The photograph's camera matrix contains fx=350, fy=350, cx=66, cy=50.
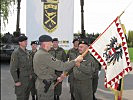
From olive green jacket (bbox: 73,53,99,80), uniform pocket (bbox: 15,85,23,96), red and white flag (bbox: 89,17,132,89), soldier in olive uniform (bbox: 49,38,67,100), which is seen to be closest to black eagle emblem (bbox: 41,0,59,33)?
soldier in olive uniform (bbox: 49,38,67,100)

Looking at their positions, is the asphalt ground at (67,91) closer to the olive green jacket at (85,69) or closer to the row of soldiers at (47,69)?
the row of soldiers at (47,69)

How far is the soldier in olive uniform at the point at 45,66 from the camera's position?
5836 millimetres

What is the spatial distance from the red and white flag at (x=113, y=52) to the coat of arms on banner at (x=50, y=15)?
10.3ft

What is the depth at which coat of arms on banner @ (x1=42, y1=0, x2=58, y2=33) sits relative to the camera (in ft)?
29.7

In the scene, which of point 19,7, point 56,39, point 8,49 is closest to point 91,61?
point 56,39

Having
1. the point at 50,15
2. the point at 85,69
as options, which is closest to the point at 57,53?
the point at 50,15

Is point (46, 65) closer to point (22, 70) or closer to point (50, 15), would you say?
point (22, 70)

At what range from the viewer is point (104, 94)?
10.7 m

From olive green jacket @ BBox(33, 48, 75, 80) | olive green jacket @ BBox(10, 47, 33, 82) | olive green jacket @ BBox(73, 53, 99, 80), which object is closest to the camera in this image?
olive green jacket @ BBox(33, 48, 75, 80)

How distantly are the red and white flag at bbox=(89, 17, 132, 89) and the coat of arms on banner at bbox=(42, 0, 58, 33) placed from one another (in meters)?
3.13

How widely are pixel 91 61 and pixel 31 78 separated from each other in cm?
164

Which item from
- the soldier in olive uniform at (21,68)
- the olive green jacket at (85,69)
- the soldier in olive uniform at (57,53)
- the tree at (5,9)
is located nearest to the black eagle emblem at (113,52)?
the olive green jacket at (85,69)

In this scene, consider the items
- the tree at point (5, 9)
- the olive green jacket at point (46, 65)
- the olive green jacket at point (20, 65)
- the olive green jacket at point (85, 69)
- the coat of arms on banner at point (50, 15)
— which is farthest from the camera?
the tree at point (5, 9)

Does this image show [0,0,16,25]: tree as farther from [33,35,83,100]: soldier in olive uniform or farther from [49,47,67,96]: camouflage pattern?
[33,35,83,100]: soldier in olive uniform
